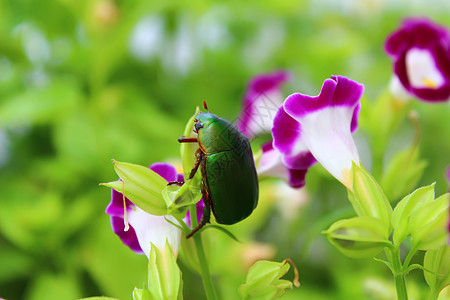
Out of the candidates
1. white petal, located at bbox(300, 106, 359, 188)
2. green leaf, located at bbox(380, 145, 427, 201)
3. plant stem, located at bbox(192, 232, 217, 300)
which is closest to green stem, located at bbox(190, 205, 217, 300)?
plant stem, located at bbox(192, 232, 217, 300)

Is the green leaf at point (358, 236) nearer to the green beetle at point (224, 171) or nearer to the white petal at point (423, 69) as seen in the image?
the green beetle at point (224, 171)

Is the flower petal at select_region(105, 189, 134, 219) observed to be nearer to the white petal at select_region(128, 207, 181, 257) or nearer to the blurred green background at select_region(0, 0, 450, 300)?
the white petal at select_region(128, 207, 181, 257)

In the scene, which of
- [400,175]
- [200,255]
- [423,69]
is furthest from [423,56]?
[200,255]

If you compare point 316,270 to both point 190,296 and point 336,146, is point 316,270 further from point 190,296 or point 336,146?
point 336,146

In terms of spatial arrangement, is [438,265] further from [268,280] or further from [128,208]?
[128,208]

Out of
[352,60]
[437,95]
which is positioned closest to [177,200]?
[437,95]
